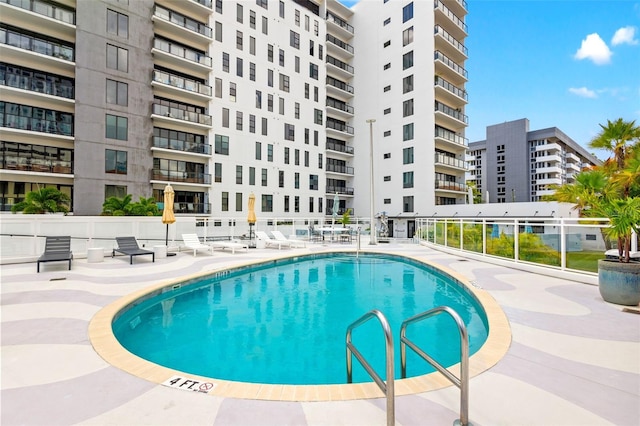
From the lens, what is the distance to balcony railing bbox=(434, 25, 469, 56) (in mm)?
29570

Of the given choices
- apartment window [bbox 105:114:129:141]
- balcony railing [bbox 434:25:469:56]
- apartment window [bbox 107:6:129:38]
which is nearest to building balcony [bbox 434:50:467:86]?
balcony railing [bbox 434:25:469:56]

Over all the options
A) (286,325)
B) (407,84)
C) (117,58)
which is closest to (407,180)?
(407,84)

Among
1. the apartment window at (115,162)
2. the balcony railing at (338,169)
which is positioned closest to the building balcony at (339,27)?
the balcony railing at (338,169)

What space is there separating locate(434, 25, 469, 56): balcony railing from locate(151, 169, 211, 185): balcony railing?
25186 mm

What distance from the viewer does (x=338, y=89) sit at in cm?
3619

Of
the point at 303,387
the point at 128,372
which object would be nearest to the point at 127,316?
the point at 128,372

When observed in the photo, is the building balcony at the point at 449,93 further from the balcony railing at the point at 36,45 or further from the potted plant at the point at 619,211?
the balcony railing at the point at 36,45

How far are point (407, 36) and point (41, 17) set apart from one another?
29644 mm

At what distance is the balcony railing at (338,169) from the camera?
119 ft

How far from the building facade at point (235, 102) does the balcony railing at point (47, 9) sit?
0.07 m

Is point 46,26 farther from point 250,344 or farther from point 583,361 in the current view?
point 583,361

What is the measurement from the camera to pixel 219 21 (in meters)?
27.5

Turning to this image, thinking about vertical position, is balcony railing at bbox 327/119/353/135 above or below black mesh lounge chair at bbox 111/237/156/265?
above

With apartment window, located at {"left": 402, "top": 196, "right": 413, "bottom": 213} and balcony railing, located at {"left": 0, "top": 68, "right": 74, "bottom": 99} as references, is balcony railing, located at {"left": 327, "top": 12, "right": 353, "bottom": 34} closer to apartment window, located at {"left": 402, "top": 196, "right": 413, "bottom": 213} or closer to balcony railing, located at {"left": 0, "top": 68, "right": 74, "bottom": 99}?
apartment window, located at {"left": 402, "top": 196, "right": 413, "bottom": 213}
